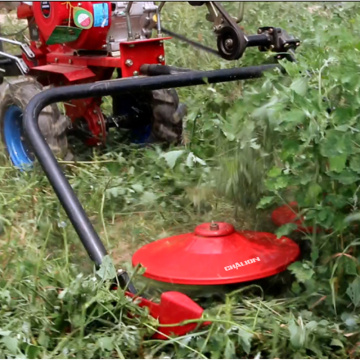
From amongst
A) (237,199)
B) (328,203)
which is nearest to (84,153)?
(237,199)

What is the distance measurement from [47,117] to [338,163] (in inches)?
55.3

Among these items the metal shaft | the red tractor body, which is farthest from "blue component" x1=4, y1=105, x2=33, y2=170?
the metal shaft

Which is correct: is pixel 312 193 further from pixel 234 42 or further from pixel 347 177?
pixel 234 42

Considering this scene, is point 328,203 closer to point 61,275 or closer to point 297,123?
point 297,123

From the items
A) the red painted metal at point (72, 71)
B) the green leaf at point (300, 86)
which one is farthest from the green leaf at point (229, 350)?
the red painted metal at point (72, 71)

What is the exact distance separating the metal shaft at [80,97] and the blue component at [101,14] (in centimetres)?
60

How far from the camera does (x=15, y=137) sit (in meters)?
3.06

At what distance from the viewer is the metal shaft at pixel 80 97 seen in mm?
1831

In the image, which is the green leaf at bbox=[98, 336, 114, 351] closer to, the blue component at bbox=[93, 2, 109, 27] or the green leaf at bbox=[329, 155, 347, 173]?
the green leaf at bbox=[329, 155, 347, 173]

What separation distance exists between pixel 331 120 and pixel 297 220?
1.18 ft

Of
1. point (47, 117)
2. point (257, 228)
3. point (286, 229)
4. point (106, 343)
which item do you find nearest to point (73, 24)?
point (47, 117)

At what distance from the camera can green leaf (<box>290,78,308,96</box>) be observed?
68.5 inches

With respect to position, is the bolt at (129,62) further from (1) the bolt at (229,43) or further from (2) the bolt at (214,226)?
(2) the bolt at (214,226)

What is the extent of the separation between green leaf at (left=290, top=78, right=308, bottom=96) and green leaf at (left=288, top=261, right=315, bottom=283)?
394mm
